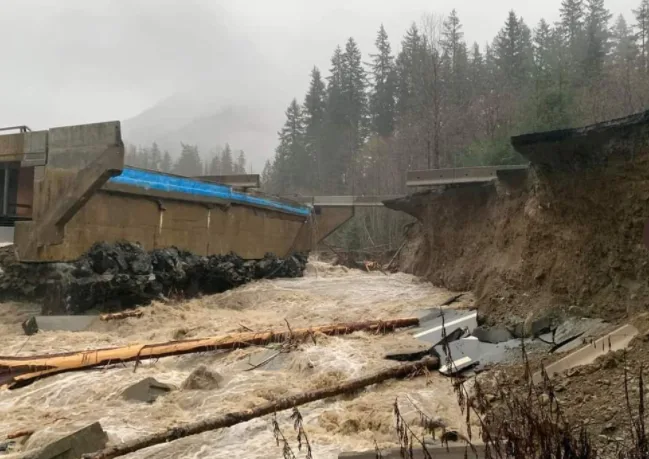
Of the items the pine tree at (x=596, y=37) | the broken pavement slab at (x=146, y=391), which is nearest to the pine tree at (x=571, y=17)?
the pine tree at (x=596, y=37)

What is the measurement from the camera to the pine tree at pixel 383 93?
56594 mm

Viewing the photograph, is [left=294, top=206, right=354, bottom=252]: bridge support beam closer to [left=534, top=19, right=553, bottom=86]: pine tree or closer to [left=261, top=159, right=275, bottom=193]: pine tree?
[left=534, top=19, right=553, bottom=86]: pine tree

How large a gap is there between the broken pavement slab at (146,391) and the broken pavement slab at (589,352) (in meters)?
4.51

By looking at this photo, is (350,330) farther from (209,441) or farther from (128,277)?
(128,277)

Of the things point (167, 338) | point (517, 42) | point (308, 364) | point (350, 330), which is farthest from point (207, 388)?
point (517, 42)

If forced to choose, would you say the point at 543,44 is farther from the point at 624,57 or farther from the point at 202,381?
the point at 202,381

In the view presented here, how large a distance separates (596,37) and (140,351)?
38620 millimetres

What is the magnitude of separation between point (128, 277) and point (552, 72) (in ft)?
68.1

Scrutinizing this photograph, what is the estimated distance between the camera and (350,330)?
1006cm

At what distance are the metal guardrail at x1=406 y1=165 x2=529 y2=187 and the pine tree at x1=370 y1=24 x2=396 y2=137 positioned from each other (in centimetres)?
4044

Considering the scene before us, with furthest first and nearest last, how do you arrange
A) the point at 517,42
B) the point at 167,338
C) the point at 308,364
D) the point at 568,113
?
the point at 517,42 → the point at 568,113 → the point at 167,338 → the point at 308,364

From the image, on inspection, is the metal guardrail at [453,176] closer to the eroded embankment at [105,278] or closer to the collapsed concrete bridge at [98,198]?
the collapsed concrete bridge at [98,198]

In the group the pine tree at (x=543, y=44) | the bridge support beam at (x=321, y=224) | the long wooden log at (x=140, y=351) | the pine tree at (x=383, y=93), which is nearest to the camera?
the long wooden log at (x=140, y=351)

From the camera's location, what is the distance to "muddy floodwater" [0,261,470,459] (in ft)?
18.6
